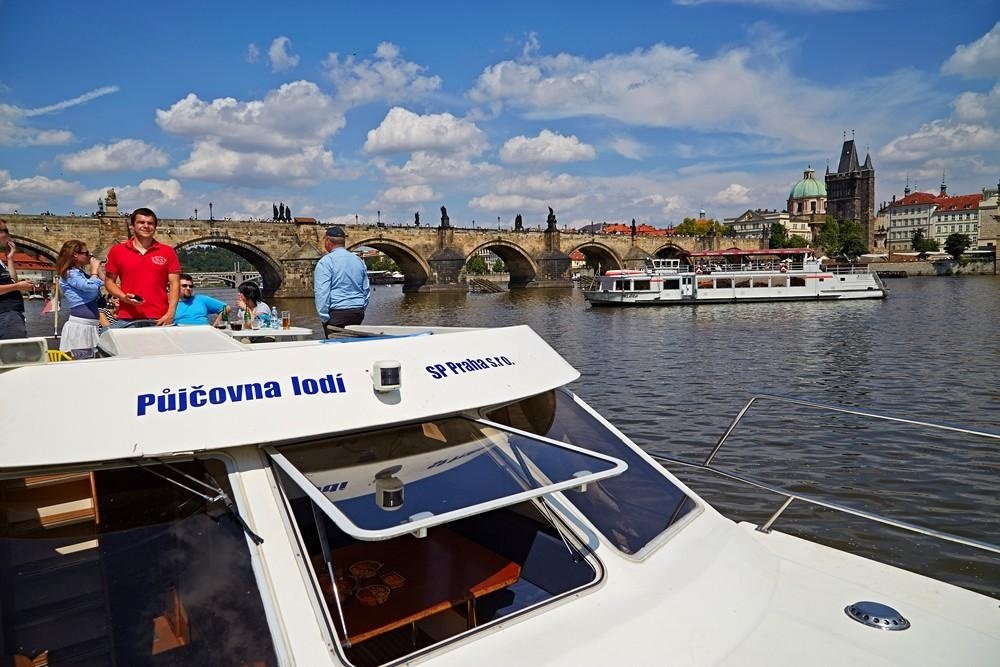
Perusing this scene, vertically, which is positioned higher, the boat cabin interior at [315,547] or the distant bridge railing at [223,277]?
the distant bridge railing at [223,277]

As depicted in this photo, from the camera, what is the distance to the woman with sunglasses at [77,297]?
503 centimetres

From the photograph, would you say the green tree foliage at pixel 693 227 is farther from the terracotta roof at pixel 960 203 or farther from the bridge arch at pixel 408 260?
the bridge arch at pixel 408 260

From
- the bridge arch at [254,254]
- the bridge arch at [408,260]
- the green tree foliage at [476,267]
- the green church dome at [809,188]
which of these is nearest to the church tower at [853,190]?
the green church dome at [809,188]

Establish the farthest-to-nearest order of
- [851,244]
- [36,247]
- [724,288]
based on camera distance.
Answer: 1. [851,244]
2. [36,247]
3. [724,288]

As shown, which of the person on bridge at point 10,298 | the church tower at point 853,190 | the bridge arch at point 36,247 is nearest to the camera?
the person on bridge at point 10,298

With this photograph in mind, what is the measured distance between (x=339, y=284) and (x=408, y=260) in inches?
2351

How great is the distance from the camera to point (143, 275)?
444 cm

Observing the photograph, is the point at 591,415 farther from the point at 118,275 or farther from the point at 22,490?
the point at 118,275

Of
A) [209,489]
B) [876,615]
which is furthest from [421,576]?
[876,615]

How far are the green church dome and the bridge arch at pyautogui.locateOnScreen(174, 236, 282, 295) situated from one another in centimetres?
13091

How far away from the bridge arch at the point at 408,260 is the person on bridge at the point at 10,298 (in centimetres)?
5471

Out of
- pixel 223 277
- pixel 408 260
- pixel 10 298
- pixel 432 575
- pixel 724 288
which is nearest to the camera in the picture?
pixel 432 575

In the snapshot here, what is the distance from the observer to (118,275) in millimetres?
4438

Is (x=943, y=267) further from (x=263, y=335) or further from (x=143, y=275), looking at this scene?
(x=143, y=275)
